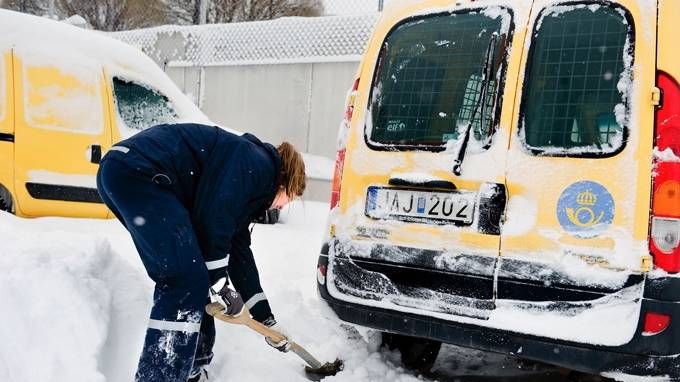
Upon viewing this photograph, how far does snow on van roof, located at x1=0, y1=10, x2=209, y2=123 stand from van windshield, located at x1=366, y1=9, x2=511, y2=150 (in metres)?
3.14

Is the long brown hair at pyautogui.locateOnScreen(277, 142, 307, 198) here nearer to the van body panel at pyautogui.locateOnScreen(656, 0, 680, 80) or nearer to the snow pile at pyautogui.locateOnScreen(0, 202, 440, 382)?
the snow pile at pyautogui.locateOnScreen(0, 202, 440, 382)

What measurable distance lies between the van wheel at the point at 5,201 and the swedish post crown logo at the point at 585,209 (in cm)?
403

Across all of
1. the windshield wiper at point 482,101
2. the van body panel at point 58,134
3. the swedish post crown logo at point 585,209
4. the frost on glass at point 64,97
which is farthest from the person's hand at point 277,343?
the frost on glass at point 64,97

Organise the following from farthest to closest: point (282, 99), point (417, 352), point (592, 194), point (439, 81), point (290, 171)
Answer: point (282, 99) < point (417, 352) < point (439, 81) < point (290, 171) < point (592, 194)

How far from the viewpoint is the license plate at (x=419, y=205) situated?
2.52 metres

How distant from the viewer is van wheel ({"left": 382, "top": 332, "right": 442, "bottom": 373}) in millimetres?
3209

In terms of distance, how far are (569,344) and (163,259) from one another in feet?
5.14

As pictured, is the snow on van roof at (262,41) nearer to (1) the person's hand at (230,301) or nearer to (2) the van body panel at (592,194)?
(2) the van body panel at (592,194)

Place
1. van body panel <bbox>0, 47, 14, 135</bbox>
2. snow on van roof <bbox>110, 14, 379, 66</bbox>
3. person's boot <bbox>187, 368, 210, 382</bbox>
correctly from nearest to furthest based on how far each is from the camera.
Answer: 1. person's boot <bbox>187, 368, 210, 382</bbox>
2. van body panel <bbox>0, 47, 14, 135</bbox>
3. snow on van roof <bbox>110, 14, 379, 66</bbox>

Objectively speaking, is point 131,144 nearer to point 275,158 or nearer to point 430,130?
point 275,158

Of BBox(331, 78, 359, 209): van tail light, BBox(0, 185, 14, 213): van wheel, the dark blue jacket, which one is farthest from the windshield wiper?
BBox(0, 185, 14, 213): van wheel

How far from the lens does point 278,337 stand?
2.75 m

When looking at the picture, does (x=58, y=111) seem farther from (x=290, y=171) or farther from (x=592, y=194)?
(x=592, y=194)

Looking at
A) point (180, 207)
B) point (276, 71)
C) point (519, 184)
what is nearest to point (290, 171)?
point (180, 207)
